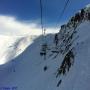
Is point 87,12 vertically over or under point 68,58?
over

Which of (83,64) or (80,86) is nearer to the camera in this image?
(80,86)

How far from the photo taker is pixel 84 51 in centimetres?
5203

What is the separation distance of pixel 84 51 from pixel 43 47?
17.1m

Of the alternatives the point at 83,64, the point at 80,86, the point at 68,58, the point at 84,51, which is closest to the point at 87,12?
the point at 68,58

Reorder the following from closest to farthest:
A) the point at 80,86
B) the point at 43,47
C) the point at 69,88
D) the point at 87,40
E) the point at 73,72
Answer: the point at 43,47 → the point at 80,86 → the point at 69,88 → the point at 73,72 → the point at 87,40

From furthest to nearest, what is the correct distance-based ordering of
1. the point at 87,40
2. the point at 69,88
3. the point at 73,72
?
the point at 87,40 < the point at 73,72 < the point at 69,88

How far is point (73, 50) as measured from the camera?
57094 mm

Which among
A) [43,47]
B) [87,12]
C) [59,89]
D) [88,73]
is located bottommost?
[59,89]

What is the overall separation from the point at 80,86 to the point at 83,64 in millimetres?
6528

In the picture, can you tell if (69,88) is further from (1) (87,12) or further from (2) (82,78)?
(1) (87,12)

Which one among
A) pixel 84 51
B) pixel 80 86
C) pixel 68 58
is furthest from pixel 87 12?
pixel 80 86

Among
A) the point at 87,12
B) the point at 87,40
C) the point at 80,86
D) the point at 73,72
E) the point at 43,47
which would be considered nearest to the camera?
the point at 43,47

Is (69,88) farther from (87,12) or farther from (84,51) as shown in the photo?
(87,12)

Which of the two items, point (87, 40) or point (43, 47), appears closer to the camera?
point (43, 47)
